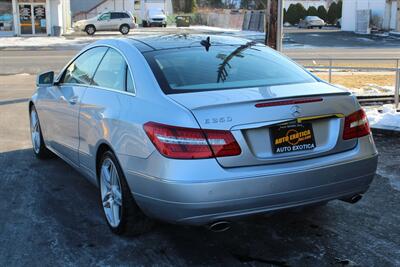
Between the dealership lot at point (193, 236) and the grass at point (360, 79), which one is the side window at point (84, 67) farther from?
the grass at point (360, 79)

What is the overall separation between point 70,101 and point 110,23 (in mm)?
38029

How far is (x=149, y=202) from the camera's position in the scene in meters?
3.82

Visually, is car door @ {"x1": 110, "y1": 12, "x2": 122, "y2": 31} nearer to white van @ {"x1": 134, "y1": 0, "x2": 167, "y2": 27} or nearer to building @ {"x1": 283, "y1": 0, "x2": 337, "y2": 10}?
white van @ {"x1": 134, "y1": 0, "x2": 167, "y2": 27}

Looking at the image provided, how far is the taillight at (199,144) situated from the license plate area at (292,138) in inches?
11.6

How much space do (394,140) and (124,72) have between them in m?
4.40

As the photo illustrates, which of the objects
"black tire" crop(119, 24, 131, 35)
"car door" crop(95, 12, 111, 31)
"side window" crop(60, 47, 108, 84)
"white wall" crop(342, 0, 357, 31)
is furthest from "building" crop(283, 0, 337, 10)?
"side window" crop(60, 47, 108, 84)

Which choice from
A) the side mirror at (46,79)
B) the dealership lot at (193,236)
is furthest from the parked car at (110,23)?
the dealership lot at (193,236)

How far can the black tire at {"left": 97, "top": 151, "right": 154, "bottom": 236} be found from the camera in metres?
4.13

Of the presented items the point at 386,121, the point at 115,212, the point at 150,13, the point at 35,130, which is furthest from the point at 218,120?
the point at 150,13

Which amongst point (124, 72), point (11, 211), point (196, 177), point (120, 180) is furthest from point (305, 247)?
point (11, 211)

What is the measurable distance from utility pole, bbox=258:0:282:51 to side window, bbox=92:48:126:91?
5.85m

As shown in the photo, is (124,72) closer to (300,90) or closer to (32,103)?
(300,90)

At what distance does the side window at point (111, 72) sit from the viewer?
456cm

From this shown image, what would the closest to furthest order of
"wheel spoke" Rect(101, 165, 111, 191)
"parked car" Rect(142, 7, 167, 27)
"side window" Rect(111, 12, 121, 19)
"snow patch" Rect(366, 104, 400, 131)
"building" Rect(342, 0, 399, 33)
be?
"wheel spoke" Rect(101, 165, 111, 191) < "snow patch" Rect(366, 104, 400, 131) < "side window" Rect(111, 12, 121, 19) < "building" Rect(342, 0, 399, 33) < "parked car" Rect(142, 7, 167, 27)
